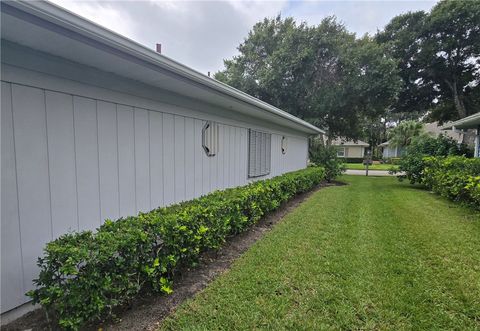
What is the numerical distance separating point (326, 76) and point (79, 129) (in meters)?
16.2

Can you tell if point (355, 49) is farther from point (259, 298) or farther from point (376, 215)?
point (259, 298)

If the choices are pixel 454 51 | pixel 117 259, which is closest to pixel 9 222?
pixel 117 259

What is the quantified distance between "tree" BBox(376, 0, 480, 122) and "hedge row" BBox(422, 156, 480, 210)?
11517mm

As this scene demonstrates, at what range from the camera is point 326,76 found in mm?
16047

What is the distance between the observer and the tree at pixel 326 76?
47.6ft

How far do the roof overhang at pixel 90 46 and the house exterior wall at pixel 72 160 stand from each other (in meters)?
0.29

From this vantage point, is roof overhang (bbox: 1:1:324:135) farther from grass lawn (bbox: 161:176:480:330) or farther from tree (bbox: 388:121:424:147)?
tree (bbox: 388:121:424:147)

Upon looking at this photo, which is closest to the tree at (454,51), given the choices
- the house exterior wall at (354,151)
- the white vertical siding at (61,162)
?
the house exterior wall at (354,151)

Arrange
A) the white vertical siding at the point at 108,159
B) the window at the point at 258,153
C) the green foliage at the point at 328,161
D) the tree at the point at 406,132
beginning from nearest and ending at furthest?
the white vertical siding at the point at 108,159, the window at the point at 258,153, the green foliage at the point at 328,161, the tree at the point at 406,132

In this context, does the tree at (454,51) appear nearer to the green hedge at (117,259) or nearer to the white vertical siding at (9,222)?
the green hedge at (117,259)

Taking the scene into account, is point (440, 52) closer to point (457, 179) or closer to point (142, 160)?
point (457, 179)

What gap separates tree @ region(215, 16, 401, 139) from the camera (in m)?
14.5

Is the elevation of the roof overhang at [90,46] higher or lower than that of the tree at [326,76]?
lower

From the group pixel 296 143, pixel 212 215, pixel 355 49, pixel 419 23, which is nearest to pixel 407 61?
pixel 419 23
